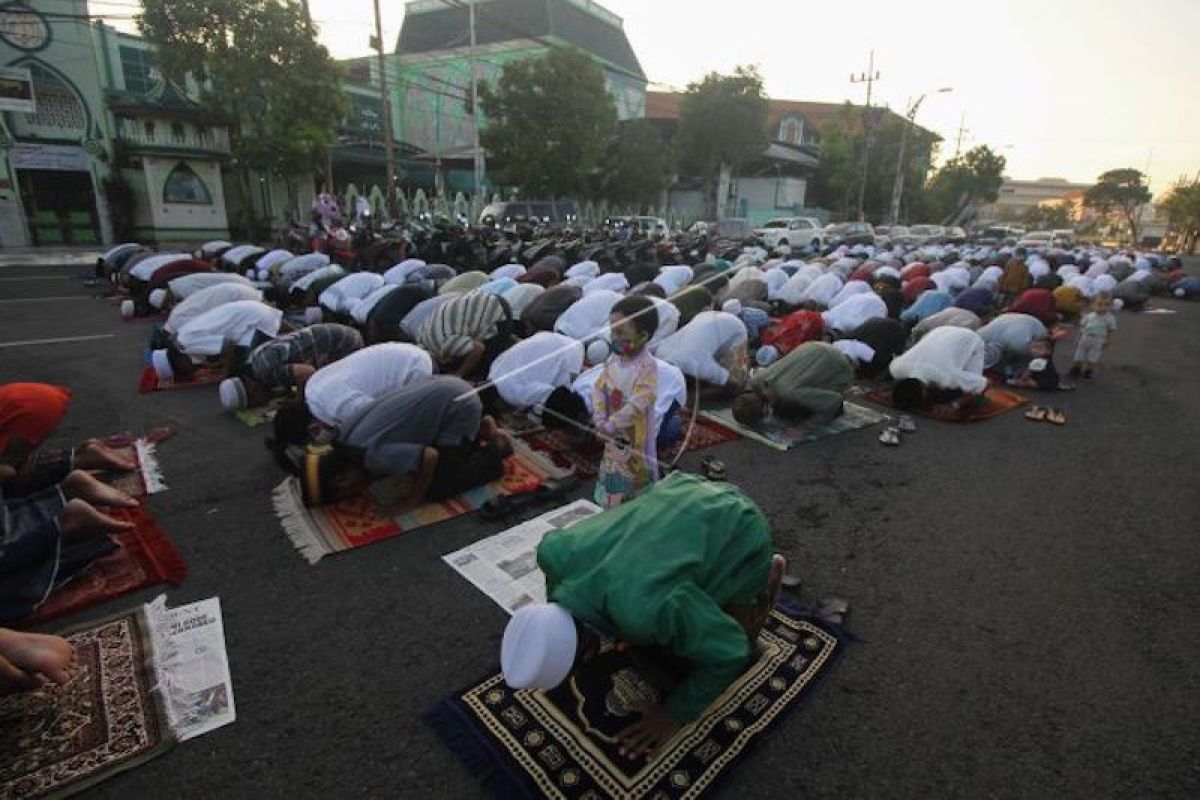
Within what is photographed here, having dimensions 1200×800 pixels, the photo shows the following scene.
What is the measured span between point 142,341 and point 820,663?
8.91m

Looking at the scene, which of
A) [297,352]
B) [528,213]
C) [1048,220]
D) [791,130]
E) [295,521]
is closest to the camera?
[295,521]

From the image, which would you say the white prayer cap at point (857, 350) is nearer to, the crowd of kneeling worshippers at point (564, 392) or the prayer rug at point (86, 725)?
the crowd of kneeling worshippers at point (564, 392)

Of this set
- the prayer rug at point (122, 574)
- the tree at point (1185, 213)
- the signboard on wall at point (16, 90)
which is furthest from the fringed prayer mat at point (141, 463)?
the tree at point (1185, 213)

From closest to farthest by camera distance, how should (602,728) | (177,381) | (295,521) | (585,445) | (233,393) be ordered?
(602,728), (295,521), (585,445), (233,393), (177,381)

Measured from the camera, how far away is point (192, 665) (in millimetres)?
2553

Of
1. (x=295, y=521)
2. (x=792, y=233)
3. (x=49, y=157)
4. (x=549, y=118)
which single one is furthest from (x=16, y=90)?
(x=792, y=233)

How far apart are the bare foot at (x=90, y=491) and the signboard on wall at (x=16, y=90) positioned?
58.5 ft

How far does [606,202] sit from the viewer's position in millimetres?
29656

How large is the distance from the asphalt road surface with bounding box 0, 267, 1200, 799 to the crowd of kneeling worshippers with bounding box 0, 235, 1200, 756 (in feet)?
1.46

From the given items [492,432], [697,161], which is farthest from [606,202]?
[492,432]

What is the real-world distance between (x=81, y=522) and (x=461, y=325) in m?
3.39

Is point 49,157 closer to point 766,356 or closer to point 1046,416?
point 766,356

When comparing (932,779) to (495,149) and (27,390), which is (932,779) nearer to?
(27,390)

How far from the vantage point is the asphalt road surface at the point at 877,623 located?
2.14 meters
